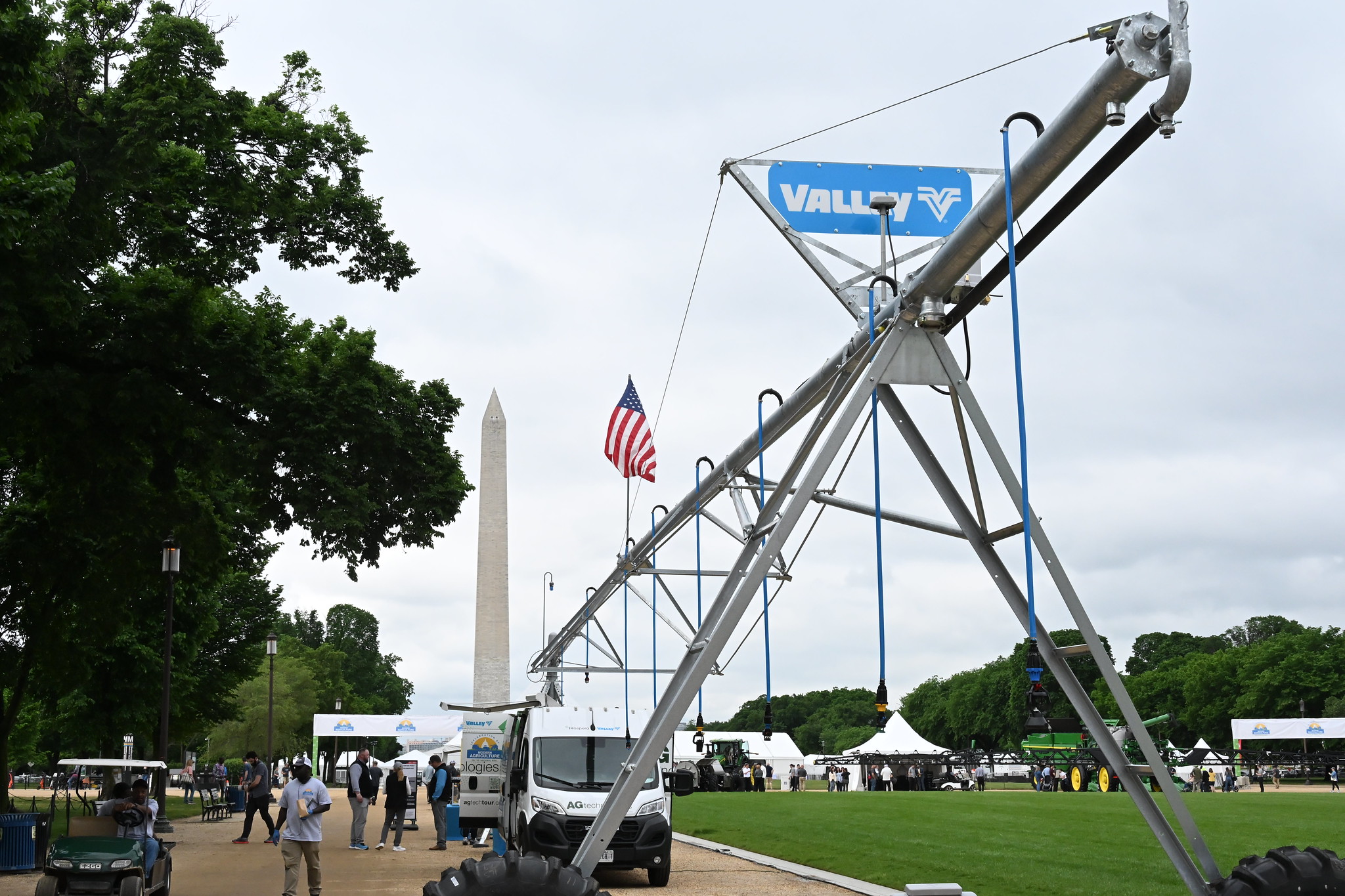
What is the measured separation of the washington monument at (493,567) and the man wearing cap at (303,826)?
76.4 ft

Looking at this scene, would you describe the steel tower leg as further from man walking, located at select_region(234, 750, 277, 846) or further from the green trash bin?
man walking, located at select_region(234, 750, 277, 846)

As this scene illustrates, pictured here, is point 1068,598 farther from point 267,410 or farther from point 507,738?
point 507,738

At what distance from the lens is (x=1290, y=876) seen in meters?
7.18

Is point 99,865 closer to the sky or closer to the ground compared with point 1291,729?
closer to the sky

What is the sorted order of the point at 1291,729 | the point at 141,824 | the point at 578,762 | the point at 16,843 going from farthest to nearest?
the point at 1291,729
the point at 16,843
the point at 578,762
the point at 141,824

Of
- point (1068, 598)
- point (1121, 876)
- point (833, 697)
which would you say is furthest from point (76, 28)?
point (833, 697)

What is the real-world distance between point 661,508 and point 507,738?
20.0 feet

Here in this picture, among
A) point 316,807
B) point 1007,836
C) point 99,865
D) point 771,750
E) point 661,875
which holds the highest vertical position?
point 316,807

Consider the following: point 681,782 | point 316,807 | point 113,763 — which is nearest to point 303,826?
point 316,807

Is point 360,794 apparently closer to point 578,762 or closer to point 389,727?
point 578,762

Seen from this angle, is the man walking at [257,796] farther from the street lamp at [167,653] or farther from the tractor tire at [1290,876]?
the tractor tire at [1290,876]

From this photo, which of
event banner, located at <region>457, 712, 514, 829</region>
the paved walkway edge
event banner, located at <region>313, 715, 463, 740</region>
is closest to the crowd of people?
event banner, located at <region>457, 712, 514, 829</region>

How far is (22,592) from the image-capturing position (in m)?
29.0

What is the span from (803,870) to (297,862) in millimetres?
7293
